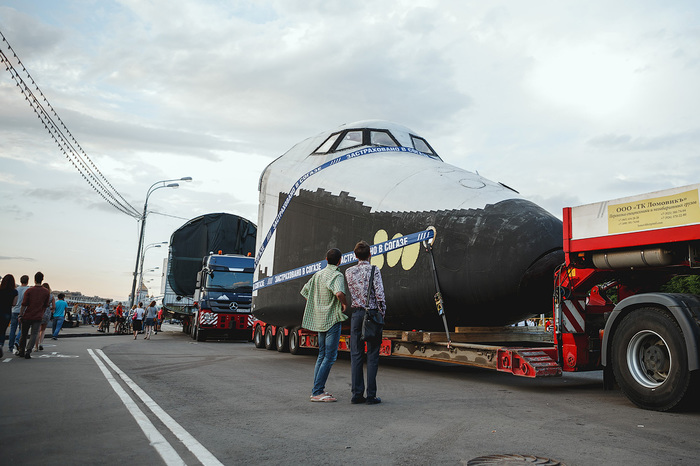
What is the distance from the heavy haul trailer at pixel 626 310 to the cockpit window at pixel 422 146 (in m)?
4.42

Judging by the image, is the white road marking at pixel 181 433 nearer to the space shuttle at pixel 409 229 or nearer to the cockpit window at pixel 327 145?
the space shuttle at pixel 409 229

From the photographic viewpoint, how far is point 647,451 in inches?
164

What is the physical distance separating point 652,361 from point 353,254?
4.95 m

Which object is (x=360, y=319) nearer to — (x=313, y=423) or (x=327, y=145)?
Result: (x=313, y=423)

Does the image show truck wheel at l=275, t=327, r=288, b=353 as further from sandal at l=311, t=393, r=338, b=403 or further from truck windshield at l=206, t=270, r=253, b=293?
sandal at l=311, t=393, r=338, b=403

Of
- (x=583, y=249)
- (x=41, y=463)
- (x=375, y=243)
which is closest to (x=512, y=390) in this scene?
(x=583, y=249)

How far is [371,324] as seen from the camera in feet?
21.4

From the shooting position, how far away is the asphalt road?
4000mm

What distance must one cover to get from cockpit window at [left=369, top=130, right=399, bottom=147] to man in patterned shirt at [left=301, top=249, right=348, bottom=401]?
5056 millimetres

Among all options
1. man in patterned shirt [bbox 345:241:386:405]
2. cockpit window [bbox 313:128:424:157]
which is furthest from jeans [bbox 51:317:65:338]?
man in patterned shirt [bbox 345:241:386:405]

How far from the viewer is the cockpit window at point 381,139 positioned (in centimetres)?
1133

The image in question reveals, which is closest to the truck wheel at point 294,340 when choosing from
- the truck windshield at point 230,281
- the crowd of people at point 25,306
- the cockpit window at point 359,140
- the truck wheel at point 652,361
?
the cockpit window at point 359,140

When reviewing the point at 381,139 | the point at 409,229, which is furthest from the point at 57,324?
the point at 409,229

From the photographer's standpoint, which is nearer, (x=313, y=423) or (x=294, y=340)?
(x=313, y=423)
